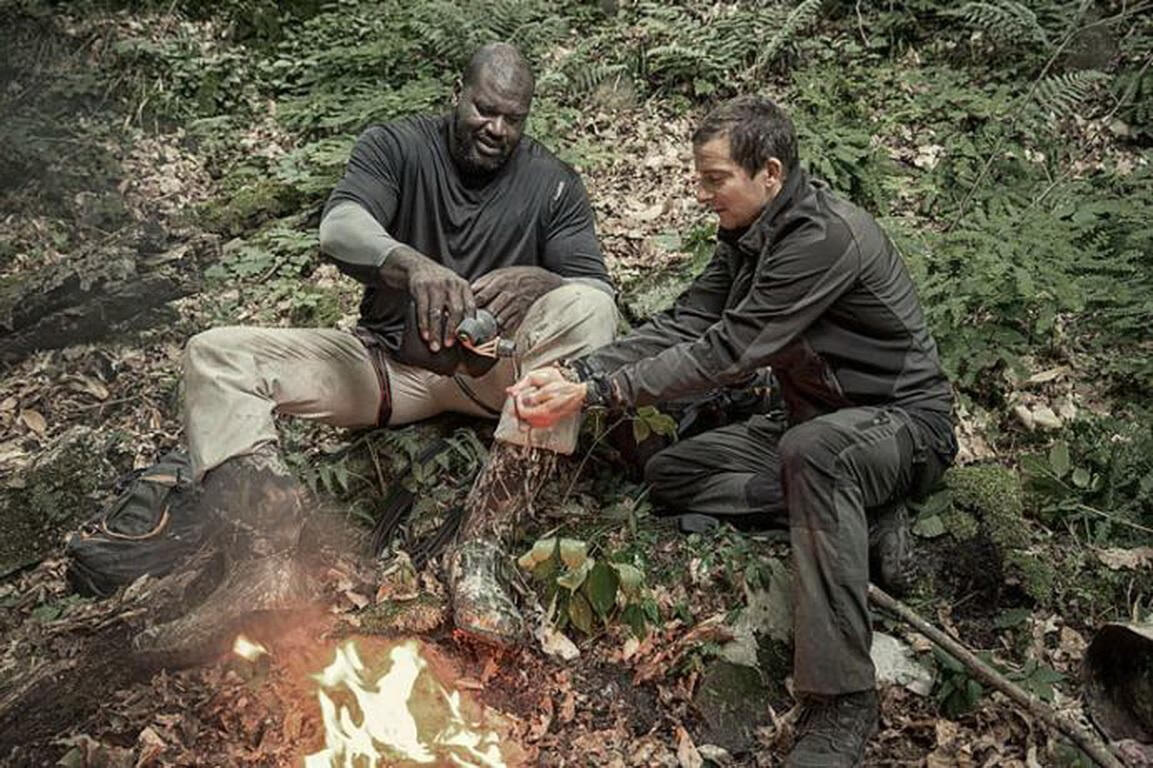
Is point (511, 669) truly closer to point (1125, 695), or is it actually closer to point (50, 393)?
point (1125, 695)

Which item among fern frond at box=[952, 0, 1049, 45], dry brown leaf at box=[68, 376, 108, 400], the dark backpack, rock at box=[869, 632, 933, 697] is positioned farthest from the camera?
fern frond at box=[952, 0, 1049, 45]

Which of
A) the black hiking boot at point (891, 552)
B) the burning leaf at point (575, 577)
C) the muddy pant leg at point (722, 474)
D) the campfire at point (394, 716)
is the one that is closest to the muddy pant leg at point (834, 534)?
the black hiking boot at point (891, 552)

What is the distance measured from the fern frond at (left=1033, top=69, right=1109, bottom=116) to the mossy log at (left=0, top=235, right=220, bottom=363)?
639 centimetres

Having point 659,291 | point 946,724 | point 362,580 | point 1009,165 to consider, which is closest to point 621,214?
point 659,291

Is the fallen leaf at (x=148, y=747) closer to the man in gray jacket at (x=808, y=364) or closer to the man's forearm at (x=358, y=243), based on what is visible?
the man in gray jacket at (x=808, y=364)

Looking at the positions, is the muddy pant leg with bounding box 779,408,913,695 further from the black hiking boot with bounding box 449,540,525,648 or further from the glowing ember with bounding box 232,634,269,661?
the glowing ember with bounding box 232,634,269,661

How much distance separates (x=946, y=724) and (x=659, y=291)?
2.99m

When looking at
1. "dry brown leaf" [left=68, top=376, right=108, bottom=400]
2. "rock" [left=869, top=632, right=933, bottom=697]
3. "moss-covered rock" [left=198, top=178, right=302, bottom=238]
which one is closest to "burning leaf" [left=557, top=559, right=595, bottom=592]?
"rock" [left=869, top=632, right=933, bottom=697]

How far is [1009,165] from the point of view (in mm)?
6559

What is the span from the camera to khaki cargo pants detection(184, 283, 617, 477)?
3795 millimetres

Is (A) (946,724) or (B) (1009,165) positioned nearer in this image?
(A) (946,724)

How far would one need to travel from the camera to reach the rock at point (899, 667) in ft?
11.8

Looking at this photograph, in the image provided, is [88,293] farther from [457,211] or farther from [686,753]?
[686,753]

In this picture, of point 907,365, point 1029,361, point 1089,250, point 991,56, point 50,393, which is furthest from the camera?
point 991,56
